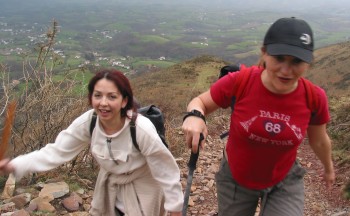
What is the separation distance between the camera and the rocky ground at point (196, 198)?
397 cm

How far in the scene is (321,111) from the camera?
2.12 metres

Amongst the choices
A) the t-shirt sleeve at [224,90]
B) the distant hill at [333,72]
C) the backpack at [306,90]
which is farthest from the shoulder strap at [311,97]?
the distant hill at [333,72]

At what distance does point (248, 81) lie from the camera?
2.10m

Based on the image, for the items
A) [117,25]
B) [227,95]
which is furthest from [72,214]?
[117,25]

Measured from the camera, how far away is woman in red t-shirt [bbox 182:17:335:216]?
6.25ft

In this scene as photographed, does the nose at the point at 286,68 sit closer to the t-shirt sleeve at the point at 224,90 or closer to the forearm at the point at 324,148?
the t-shirt sleeve at the point at 224,90

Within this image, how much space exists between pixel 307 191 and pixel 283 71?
3.47 meters

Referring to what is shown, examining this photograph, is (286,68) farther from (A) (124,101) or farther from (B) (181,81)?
(B) (181,81)

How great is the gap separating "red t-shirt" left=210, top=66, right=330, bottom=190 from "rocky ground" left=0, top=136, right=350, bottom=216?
217cm

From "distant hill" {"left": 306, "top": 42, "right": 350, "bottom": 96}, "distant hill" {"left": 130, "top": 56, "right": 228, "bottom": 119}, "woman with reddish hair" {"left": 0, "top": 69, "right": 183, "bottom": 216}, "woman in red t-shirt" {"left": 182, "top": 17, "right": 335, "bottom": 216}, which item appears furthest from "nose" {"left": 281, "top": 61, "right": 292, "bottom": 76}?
"distant hill" {"left": 306, "top": 42, "right": 350, "bottom": 96}

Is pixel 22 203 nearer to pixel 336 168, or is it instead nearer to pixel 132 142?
pixel 132 142

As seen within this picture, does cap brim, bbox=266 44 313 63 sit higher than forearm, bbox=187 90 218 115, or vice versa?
cap brim, bbox=266 44 313 63

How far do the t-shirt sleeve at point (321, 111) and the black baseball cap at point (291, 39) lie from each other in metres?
0.28

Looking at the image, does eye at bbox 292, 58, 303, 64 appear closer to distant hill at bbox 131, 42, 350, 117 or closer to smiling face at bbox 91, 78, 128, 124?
smiling face at bbox 91, 78, 128, 124
